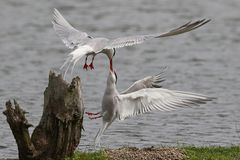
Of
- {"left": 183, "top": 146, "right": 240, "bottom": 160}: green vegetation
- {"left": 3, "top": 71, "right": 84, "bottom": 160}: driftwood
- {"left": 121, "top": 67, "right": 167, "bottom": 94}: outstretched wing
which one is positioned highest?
{"left": 121, "top": 67, "right": 167, "bottom": 94}: outstretched wing

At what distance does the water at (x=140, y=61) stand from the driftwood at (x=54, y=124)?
1894 millimetres

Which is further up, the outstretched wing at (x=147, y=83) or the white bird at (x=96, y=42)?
the white bird at (x=96, y=42)

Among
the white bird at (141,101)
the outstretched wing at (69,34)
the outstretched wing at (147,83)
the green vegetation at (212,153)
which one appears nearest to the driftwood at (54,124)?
the white bird at (141,101)

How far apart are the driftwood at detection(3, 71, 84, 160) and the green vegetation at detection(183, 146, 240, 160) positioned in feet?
5.95

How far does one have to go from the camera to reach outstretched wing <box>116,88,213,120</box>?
1223 centimetres

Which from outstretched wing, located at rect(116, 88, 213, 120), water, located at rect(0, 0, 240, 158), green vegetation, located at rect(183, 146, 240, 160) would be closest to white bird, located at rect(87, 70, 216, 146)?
outstretched wing, located at rect(116, 88, 213, 120)

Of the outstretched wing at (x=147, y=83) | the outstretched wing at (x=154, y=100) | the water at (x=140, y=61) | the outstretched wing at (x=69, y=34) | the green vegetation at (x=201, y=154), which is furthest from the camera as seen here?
the water at (x=140, y=61)

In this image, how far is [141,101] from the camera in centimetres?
1247

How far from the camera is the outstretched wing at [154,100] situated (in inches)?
481

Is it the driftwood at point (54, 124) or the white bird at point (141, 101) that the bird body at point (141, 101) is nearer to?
the white bird at point (141, 101)

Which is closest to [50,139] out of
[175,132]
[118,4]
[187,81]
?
[175,132]

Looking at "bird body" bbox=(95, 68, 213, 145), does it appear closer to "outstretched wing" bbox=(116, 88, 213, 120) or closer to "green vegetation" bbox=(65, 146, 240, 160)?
"outstretched wing" bbox=(116, 88, 213, 120)

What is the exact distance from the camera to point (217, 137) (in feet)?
52.6

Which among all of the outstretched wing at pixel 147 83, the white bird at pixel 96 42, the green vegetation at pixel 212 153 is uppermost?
the white bird at pixel 96 42
